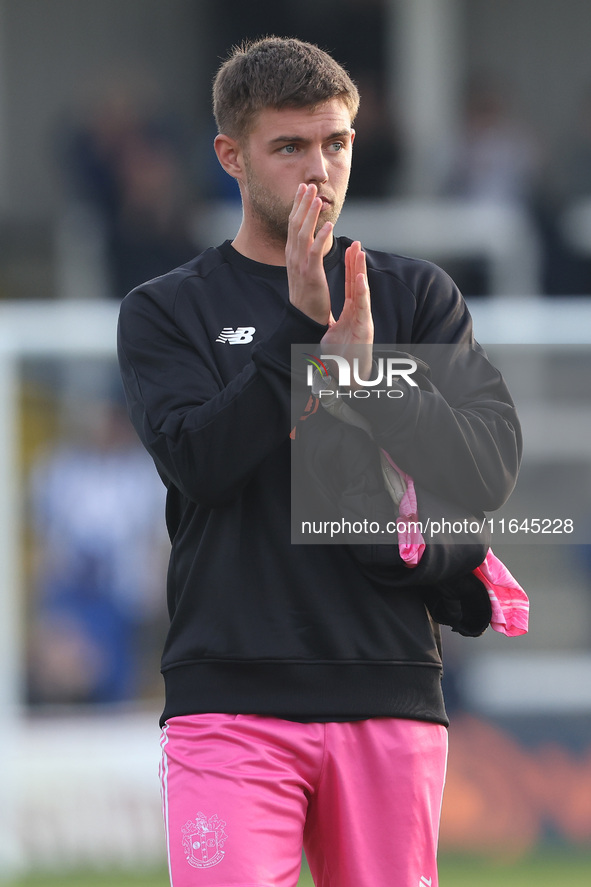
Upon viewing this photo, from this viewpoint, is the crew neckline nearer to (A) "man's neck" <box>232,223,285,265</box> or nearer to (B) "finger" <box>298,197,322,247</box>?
(A) "man's neck" <box>232,223,285,265</box>

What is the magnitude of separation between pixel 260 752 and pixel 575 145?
8.64 metres

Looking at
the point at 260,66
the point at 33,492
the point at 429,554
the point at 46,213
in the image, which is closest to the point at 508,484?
the point at 429,554

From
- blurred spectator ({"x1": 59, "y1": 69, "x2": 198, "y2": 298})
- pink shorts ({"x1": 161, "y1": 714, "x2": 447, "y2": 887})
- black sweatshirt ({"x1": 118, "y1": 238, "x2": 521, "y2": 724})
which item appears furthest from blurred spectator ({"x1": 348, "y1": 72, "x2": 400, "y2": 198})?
pink shorts ({"x1": 161, "y1": 714, "x2": 447, "y2": 887})

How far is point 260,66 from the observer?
282 centimetres

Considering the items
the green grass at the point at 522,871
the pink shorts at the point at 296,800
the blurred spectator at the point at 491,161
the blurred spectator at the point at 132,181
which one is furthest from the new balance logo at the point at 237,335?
the blurred spectator at the point at 491,161

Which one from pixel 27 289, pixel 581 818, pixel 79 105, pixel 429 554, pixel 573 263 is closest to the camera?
pixel 429 554

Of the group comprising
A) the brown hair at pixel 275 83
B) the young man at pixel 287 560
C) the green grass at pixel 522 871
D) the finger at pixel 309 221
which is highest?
the brown hair at pixel 275 83

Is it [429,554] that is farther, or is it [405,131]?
[405,131]

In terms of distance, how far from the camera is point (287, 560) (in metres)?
2.71

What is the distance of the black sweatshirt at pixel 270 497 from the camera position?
8.55 feet

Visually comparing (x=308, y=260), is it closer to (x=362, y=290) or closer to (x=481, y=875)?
(x=362, y=290)

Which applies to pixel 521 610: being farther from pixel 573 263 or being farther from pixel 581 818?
Answer: pixel 573 263

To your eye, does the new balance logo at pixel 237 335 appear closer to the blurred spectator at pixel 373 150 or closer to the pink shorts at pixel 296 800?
the pink shorts at pixel 296 800

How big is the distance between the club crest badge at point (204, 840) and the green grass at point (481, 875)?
3.40 meters
